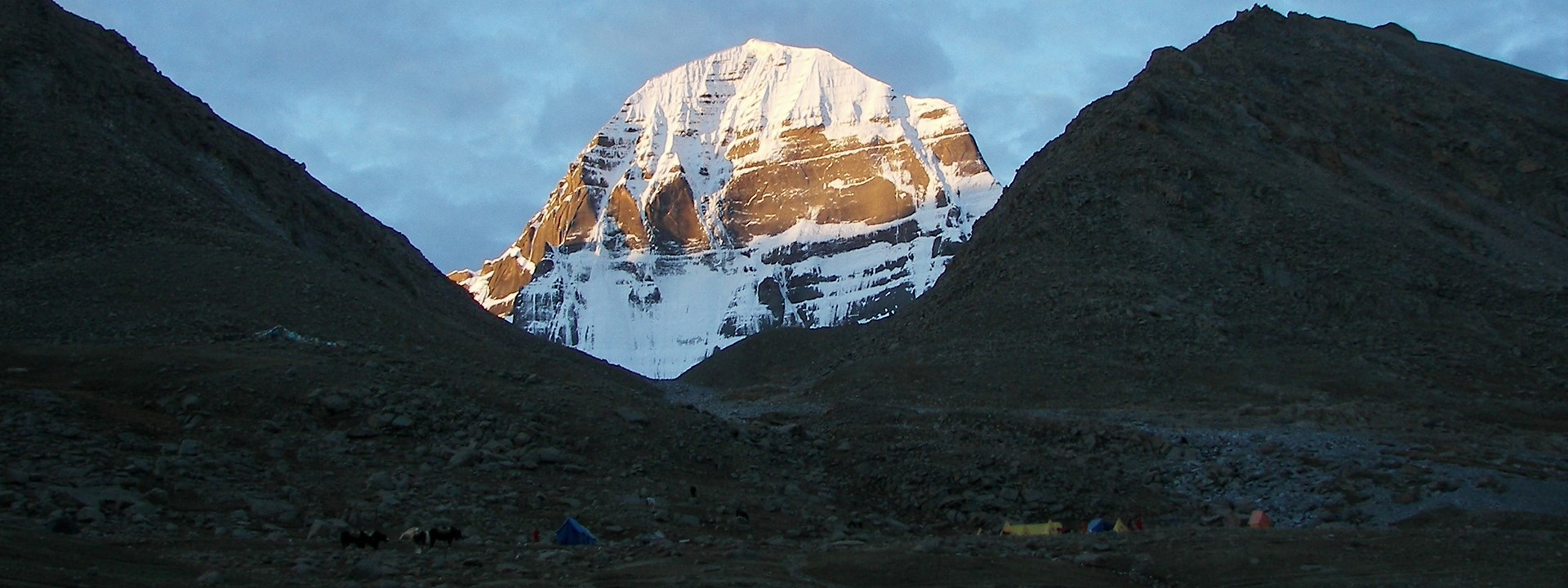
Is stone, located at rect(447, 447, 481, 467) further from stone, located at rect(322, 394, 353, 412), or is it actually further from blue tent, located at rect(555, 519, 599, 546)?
blue tent, located at rect(555, 519, 599, 546)

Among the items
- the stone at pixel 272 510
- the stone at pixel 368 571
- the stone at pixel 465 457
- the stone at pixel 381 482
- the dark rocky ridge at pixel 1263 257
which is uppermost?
the dark rocky ridge at pixel 1263 257

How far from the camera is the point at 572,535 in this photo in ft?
62.7

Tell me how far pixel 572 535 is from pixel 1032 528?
24.9 feet

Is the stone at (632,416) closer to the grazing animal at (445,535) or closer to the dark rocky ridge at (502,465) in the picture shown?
the dark rocky ridge at (502,465)

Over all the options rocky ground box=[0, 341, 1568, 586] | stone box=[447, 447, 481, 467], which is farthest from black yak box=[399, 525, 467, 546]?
stone box=[447, 447, 481, 467]

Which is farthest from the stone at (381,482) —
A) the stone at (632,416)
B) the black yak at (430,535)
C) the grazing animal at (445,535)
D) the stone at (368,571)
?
the stone at (368,571)

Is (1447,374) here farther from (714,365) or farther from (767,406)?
(714,365)

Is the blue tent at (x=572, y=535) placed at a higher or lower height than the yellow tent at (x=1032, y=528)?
higher

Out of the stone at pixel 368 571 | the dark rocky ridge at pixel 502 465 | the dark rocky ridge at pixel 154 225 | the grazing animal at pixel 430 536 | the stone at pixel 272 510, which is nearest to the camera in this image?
the stone at pixel 368 571

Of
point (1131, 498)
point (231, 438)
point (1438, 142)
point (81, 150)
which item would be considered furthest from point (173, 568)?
point (1438, 142)

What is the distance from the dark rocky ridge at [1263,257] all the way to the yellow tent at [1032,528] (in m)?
21.0

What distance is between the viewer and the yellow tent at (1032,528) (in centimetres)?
2233

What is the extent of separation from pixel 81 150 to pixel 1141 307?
111ft

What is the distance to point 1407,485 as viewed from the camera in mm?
27109
